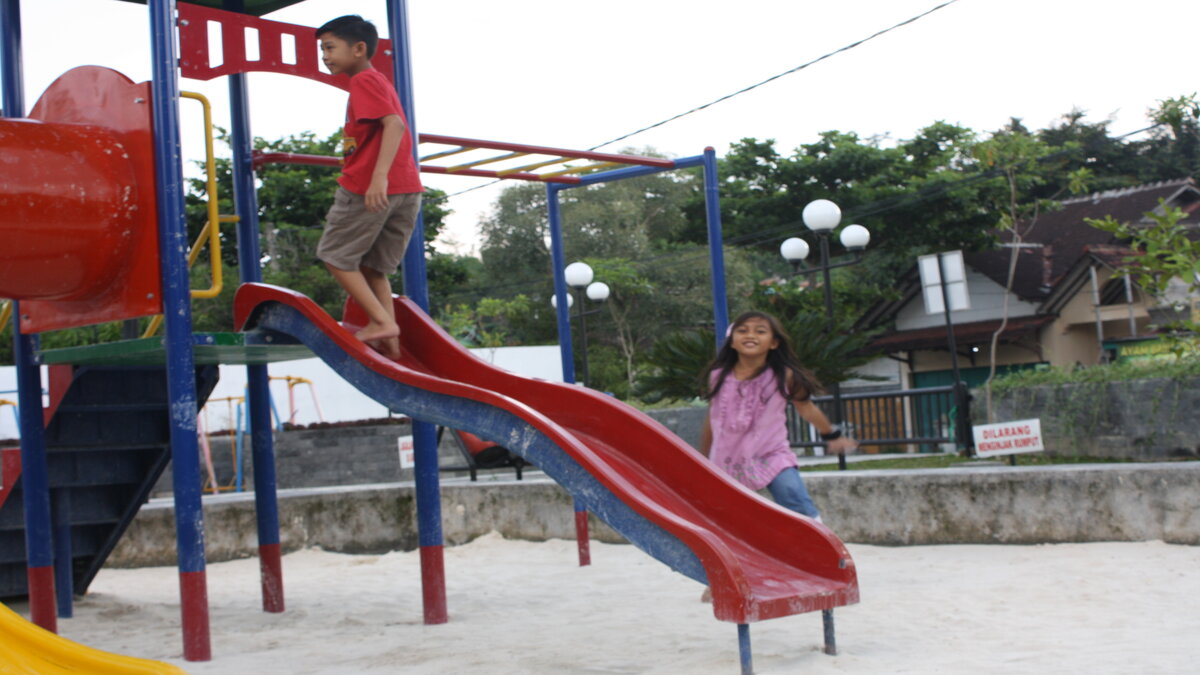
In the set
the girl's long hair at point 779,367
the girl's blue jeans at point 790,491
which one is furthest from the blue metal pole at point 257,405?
the girl's blue jeans at point 790,491

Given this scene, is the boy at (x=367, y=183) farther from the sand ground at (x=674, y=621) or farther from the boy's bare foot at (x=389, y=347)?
the sand ground at (x=674, y=621)

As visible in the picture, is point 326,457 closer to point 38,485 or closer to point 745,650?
point 38,485

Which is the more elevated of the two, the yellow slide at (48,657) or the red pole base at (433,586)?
the yellow slide at (48,657)

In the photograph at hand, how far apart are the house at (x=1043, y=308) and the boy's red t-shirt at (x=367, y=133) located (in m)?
18.6

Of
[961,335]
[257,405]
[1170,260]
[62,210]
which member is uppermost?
[62,210]

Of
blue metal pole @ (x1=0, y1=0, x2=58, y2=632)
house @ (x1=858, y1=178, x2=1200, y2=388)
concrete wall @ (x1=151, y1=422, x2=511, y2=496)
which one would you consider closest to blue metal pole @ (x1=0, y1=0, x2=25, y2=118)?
blue metal pole @ (x1=0, y1=0, x2=58, y2=632)

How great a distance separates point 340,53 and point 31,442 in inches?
115

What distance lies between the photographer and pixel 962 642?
15.0 feet

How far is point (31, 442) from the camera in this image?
6324 millimetres

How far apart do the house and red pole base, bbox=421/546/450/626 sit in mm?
18066

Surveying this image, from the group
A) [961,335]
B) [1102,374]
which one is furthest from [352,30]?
[961,335]

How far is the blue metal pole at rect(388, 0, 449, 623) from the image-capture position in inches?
240

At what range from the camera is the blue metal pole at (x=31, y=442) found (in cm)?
629

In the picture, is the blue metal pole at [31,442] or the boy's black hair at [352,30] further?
the blue metal pole at [31,442]
